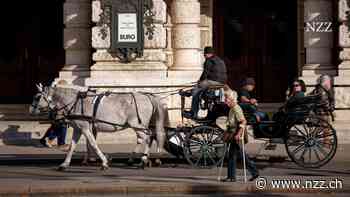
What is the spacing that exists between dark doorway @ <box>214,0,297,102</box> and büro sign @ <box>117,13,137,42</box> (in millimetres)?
4123

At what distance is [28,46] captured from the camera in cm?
2809

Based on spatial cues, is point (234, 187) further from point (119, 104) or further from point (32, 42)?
point (32, 42)

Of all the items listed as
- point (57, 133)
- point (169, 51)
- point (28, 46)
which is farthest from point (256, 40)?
point (57, 133)

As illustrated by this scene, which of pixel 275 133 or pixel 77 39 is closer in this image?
pixel 275 133

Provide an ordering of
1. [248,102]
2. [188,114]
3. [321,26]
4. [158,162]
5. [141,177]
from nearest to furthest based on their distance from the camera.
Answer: [141,177] < [248,102] < [188,114] < [158,162] < [321,26]

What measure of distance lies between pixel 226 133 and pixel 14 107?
11.4m

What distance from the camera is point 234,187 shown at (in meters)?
15.9

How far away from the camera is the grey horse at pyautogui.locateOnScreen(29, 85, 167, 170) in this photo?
18.9 metres

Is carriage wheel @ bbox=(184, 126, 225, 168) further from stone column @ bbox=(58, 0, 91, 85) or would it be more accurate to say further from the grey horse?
stone column @ bbox=(58, 0, 91, 85)

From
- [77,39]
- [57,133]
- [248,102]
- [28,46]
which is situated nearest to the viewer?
[248,102]

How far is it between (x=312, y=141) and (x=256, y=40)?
9.22m

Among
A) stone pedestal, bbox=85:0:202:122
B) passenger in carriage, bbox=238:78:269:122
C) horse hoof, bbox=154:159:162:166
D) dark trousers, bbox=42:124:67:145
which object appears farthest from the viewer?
stone pedestal, bbox=85:0:202:122

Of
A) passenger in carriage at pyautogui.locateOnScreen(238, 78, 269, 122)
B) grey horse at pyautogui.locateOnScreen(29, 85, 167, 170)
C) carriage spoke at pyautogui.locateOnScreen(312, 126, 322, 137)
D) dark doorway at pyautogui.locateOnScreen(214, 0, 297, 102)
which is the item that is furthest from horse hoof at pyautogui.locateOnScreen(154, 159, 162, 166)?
dark doorway at pyautogui.locateOnScreen(214, 0, 297, 102)

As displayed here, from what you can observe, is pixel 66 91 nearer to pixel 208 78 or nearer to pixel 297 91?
pixel 208 78
